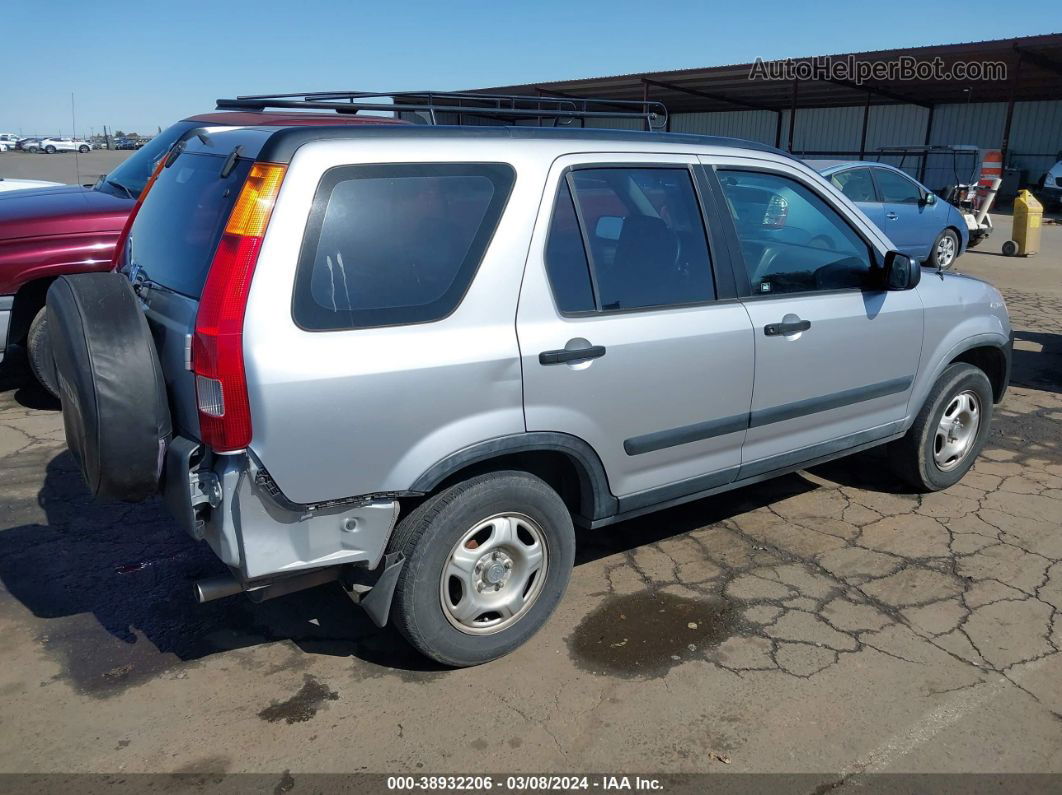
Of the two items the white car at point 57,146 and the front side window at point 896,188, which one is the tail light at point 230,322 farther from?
the white car at point 57,146

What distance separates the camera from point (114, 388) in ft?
8.50

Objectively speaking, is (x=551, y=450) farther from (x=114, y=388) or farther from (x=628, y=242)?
(x=114, y=388)

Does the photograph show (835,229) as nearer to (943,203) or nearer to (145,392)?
(145,392)

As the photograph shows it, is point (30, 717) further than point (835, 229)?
No

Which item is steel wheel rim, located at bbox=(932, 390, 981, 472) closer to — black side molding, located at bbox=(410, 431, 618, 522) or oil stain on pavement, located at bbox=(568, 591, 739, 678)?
oil stain on pavement, located at bbox=(568, 591, 739, 678)

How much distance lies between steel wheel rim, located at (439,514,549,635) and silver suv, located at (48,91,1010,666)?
0.03 ft

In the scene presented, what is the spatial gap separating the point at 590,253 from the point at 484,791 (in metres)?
1.86

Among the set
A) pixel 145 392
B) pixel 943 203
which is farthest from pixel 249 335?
pixel 943 203

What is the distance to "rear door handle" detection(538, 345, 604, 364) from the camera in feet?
9.73

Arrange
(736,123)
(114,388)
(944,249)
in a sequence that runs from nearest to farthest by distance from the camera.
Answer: (114,388)
(944,249)
(736,123)

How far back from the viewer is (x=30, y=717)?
9.45 ft

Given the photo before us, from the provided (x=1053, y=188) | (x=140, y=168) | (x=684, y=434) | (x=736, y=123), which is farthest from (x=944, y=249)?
(x=736, y=123)

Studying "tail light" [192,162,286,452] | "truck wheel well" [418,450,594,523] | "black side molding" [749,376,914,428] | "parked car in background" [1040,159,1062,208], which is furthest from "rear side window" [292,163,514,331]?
"parked car in background" [1040,159,1062,208]

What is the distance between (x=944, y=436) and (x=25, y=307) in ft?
19.0
